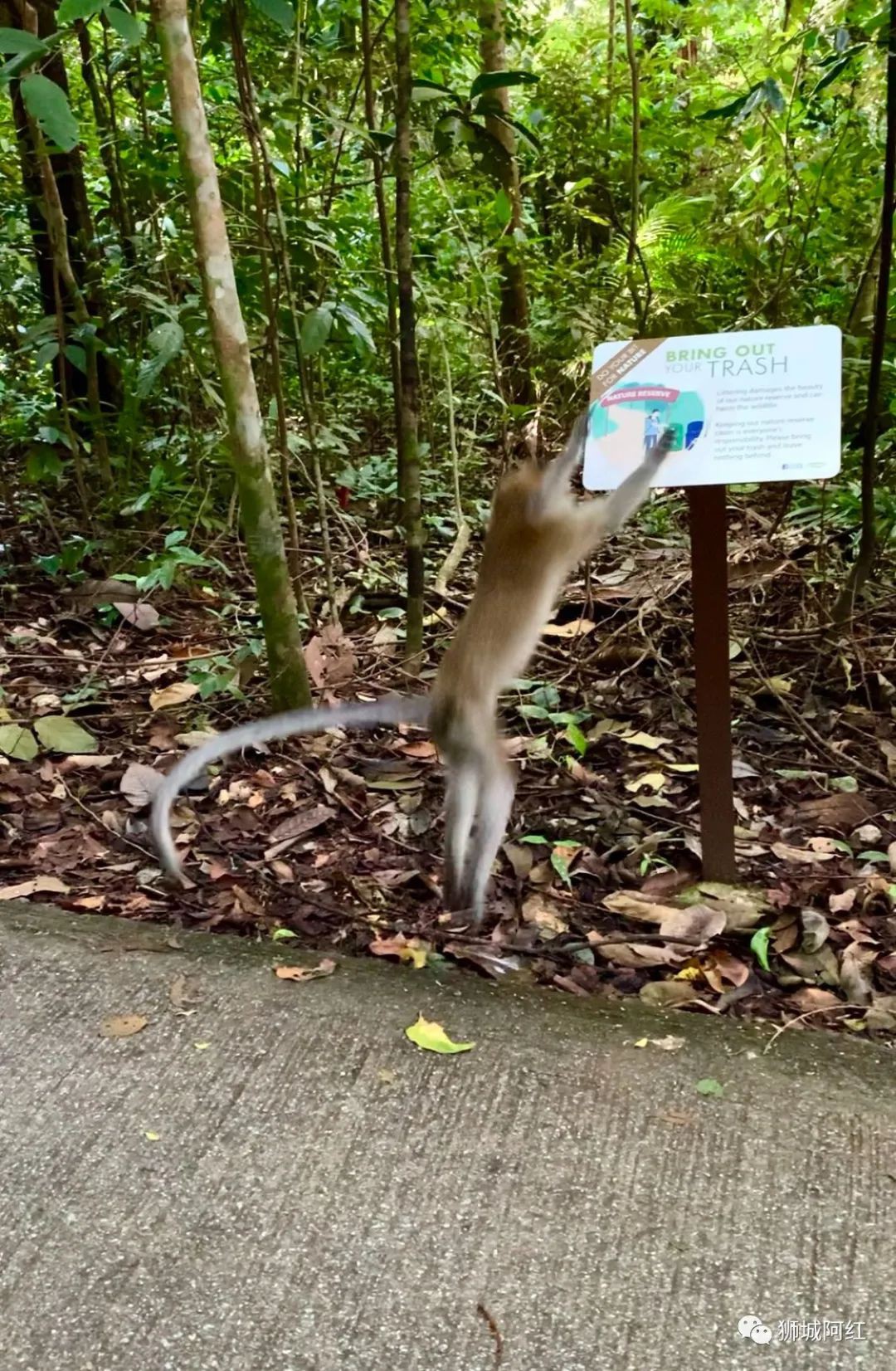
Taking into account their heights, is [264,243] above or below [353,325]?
above

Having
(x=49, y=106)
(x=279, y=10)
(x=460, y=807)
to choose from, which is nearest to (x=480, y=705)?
(x=460, y=807)

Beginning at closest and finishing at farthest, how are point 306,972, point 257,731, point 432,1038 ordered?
point 432,1038, point 306,972, point 257,731

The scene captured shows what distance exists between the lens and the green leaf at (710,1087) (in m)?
1.98

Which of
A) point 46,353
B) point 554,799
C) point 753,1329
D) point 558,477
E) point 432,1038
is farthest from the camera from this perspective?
point 46,353

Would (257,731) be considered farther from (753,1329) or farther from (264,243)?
(264,243)

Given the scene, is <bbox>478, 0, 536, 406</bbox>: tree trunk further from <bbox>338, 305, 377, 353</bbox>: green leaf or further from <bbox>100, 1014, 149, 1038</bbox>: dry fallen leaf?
<bbox>100, 1014, 149, 1038</bbox>: dry fallen leaf

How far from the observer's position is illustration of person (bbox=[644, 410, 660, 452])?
2326mm

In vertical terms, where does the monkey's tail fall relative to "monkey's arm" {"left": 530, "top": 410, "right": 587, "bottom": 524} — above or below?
below

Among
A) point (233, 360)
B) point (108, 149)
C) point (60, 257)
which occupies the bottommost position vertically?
point (233, 360)

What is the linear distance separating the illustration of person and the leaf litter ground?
1.04 metres

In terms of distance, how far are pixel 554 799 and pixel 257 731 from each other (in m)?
0.98

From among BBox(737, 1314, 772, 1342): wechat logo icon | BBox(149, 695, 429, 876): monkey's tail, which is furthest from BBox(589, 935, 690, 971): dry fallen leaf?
BBox(737, 1314, 772, 1342): wechat logo icon

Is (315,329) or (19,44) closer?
(19,44)

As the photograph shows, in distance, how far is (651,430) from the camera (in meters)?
2.34
